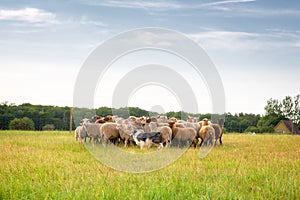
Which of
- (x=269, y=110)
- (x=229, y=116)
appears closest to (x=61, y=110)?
(x=229, y=116)

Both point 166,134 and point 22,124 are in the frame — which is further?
point 22,124

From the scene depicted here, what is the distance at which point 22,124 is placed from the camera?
38.8 m

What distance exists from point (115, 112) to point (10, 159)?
41.6ft

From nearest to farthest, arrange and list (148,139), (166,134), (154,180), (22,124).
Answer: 1. (154,180)
2. (148,139)
3. (166,134)
4. (22,124)

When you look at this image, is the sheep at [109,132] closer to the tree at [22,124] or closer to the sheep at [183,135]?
the sheep at [183,135]

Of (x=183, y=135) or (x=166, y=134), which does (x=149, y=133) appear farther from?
(x=183, y=135)

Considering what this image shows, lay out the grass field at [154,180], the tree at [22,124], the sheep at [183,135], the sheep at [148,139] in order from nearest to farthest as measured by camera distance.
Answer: the grass field at [154,180] < the sheep at [148,139] < the sheep at [183,135] < the tree at [22,124]

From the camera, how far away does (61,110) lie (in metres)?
42.6

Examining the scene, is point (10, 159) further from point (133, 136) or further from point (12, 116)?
point (12, 116)

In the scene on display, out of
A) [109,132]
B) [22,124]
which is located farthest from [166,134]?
[22,124]

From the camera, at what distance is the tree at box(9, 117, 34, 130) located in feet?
125

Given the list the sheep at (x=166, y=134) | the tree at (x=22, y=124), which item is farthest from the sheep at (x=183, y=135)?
the tree at (x=22, y=124)

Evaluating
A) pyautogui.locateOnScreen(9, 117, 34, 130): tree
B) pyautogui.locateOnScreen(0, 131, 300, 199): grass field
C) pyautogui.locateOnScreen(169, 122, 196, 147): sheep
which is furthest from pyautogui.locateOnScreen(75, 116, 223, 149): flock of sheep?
pyautogui.locateOnScreen(9, 117, 34, 130): tree

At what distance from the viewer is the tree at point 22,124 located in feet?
125
